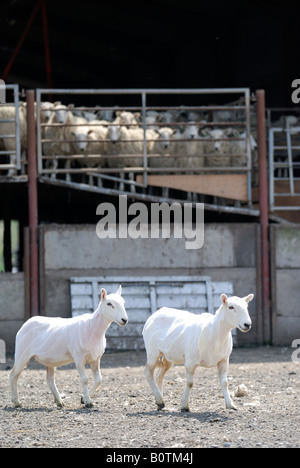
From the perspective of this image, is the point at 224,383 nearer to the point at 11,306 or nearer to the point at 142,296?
the point at 142,296

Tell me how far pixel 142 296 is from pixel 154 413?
18.8 feet

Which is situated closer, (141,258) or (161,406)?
(161,406)

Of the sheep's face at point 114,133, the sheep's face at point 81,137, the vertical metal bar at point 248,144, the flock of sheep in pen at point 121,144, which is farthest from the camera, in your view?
the flock of sheep in pen at point 121,144

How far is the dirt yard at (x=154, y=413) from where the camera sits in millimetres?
6781

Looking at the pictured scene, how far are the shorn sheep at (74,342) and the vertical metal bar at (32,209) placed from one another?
4700mm

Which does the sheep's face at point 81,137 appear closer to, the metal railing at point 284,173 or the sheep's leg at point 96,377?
the metal railing at point 284,173

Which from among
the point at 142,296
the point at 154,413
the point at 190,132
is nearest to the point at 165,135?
the point at 190,132

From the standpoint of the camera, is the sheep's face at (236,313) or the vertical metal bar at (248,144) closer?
the sheep's face at (236,313)

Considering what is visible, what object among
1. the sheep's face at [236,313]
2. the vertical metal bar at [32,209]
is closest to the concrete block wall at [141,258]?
the vertical metal bar at [32,209]

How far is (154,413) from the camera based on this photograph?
819 cm

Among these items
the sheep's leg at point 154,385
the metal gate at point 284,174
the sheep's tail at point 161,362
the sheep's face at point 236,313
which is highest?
the metal gate at point 284,174

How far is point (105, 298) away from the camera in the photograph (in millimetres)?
8695

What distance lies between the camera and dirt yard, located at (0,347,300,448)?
267 inches

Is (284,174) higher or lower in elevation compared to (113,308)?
higher
